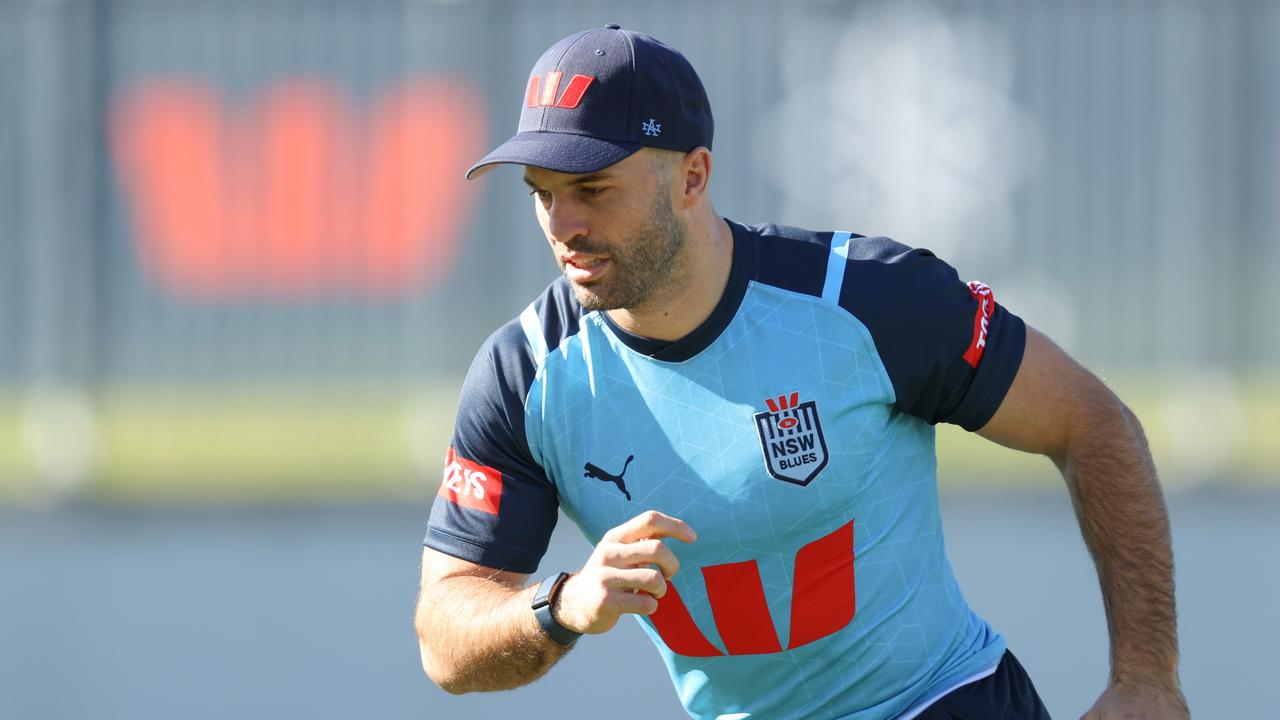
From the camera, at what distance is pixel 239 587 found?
6805mm

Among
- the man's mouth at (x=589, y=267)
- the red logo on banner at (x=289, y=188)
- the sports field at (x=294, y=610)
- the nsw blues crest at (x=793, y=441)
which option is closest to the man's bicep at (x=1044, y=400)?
the nsw blues crest at (x=793, y=441)

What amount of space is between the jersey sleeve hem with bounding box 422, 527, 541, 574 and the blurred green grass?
3494 mm

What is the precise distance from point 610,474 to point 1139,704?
1088 mm

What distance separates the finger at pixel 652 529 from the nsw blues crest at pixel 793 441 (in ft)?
1.65

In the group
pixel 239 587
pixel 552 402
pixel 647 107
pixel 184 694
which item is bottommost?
pixel 184 694

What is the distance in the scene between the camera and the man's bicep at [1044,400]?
128 inches

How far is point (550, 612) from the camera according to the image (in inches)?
116

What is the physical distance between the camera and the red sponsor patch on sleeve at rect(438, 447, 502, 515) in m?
3.26

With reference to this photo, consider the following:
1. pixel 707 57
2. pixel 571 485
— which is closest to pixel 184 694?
pixel 707 57

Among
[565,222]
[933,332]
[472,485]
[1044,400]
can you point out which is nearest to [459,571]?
[472,485]

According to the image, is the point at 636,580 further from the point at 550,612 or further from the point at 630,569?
the point at 550,612

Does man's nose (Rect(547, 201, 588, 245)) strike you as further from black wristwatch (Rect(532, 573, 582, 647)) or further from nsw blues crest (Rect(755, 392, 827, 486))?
black wristwatch (Rect(532, 573, 582, 647))

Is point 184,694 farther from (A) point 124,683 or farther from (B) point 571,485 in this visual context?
(B) point 571,485

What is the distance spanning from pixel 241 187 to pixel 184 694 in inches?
82.3
